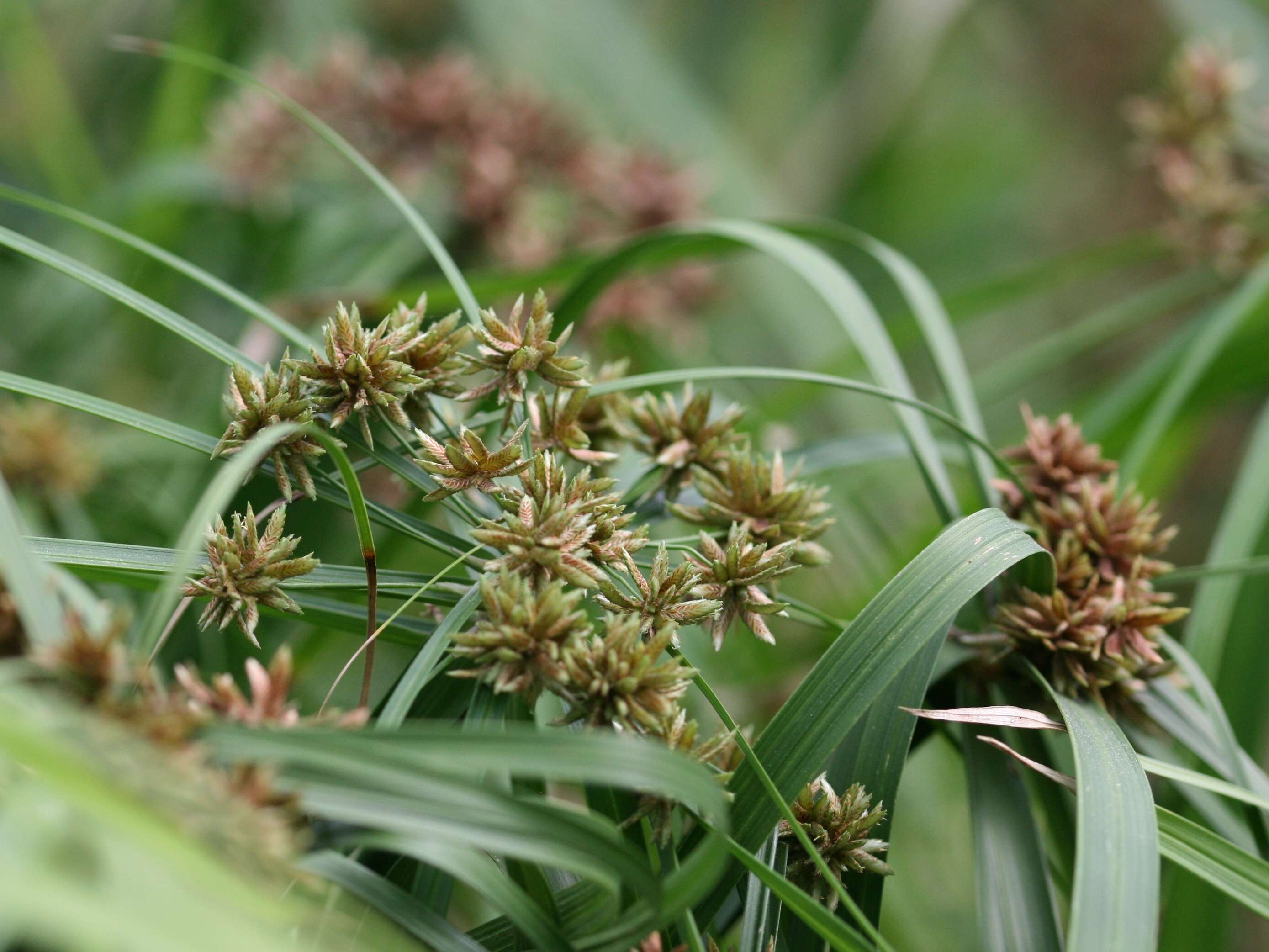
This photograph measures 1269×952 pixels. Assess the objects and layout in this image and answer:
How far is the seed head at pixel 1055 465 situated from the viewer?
0.51 m

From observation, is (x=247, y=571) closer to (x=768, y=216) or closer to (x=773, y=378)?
(x=773, y=378)

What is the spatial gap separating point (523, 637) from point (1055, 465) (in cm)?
Answer: 34

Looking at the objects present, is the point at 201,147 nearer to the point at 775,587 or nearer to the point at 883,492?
the point at 883,492

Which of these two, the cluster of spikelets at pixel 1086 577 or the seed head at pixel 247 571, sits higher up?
the cluster of spikelets at pixel 1086 577

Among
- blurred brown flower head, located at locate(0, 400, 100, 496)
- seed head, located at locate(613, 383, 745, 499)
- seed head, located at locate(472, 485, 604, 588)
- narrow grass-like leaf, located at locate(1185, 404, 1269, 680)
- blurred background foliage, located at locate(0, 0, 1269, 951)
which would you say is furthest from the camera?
blurred background foliage, located at locate(0, 0, 1269, 951)

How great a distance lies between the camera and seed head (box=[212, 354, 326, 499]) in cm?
36

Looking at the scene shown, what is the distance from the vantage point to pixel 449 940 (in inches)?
12.8

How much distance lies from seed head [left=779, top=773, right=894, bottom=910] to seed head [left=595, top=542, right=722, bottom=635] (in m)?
0.08

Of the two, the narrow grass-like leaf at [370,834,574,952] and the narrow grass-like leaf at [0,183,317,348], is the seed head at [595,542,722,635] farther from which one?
the narrow grass-like leaf at [0,183,317,348]

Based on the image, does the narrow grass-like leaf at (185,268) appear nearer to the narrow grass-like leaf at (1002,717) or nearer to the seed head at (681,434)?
the seed head at (681,434)

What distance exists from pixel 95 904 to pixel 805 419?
123cm

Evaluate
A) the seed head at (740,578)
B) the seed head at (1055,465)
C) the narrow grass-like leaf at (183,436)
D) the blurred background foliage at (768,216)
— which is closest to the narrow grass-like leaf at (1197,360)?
the blurred background foliage at (768,216)

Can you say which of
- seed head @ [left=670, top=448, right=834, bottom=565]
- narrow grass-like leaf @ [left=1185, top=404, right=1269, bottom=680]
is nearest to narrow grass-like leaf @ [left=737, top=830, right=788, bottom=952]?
seed head @ [left=670, top=448, right=834, bottom=565]

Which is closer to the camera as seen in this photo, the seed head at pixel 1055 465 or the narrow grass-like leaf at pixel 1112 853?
the narrow grass-like leaf at pixel 1112 853
